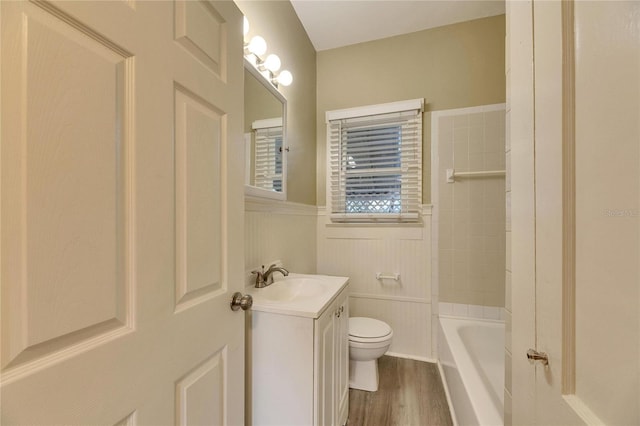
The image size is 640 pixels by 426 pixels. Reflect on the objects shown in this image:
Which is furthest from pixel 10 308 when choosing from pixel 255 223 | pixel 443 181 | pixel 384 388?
pixel 443 181

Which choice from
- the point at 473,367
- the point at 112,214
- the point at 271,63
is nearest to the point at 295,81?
the point at 271,63

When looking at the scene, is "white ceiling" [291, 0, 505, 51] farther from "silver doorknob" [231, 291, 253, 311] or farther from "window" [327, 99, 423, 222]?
"silver doorknob" [231, 291, 253, 311]

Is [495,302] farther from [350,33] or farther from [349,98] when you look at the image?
[350,33]

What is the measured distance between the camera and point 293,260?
1.98 meters

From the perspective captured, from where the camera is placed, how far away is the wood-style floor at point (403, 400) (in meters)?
1.60

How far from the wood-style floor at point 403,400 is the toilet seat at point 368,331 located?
41cm

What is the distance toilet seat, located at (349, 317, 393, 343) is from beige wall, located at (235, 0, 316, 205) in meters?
1.06

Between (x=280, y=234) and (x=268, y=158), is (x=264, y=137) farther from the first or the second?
(x=280, y=234)

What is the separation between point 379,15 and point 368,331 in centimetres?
248

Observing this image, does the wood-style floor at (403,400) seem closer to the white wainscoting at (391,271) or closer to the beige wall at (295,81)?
the white wainscoting at (391,271)

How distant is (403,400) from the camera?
176cm

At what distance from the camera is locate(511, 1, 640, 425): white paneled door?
369mm

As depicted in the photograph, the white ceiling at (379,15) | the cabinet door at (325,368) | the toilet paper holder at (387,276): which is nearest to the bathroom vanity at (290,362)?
the cabinet door at (325,368)

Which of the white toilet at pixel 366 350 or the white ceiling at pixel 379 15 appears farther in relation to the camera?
the white ceiling at pixel 379 15
